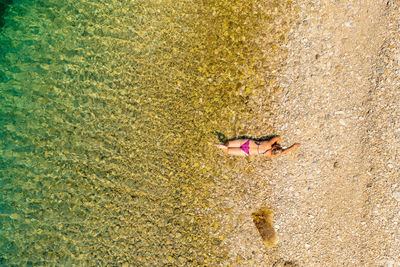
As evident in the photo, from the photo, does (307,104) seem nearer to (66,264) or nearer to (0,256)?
(66,264)

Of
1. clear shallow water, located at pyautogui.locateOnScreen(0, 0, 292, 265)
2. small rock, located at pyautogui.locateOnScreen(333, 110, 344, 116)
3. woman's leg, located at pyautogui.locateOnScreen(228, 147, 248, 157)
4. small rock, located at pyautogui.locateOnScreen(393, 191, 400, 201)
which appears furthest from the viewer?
clear shallow water, located at pyautogui.locateOnScreen(0, 0, 292, 265)

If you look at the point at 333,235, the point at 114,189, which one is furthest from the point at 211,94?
the point at 333,235

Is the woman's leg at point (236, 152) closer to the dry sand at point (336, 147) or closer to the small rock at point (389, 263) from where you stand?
the dry sand at point (336, 147)

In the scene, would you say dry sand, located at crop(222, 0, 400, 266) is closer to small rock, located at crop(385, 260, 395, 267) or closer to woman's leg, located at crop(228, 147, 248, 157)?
small rock, located at crop(385, 260, 395, 267)

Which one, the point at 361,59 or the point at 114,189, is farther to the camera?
the point at 114,189

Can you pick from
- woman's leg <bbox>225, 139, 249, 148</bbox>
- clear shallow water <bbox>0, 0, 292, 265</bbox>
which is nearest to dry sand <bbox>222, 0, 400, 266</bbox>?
woman's leg <bbox>225, 139, 249, 148</bbox>

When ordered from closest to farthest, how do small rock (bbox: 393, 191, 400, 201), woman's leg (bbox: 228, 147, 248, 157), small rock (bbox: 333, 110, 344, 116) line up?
1. small rock (bbox: 393, 191, 400, 201)
2. small rock (bbox: 333, 110, 344, 116)
3. woman's leg (bbox: 228, 147, 248, 157)

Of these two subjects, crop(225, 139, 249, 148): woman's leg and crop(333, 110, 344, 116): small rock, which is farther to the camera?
crop(225, 139, 249, 148): woman's leg
